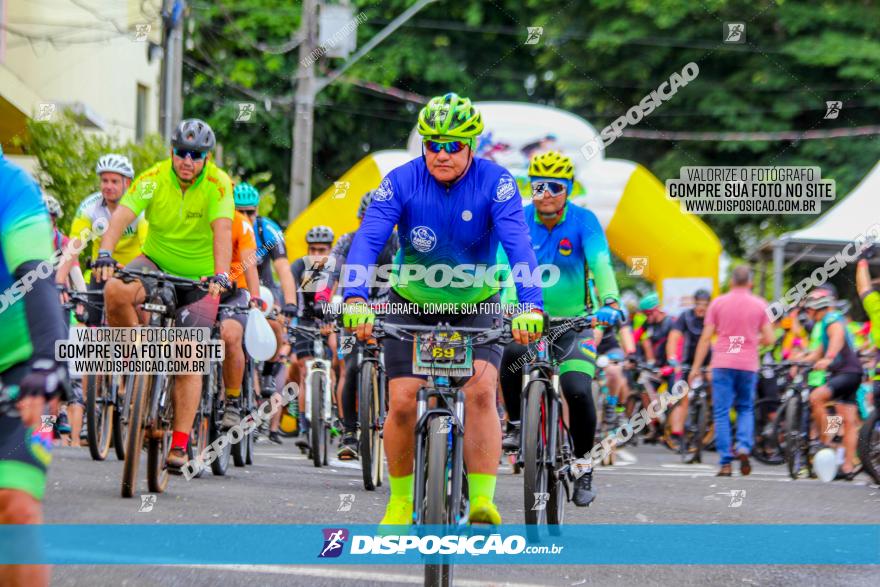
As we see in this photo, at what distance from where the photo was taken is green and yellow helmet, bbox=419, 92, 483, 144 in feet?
22.6

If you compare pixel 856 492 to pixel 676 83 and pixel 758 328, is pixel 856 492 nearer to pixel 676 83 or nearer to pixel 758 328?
pixel 758 328

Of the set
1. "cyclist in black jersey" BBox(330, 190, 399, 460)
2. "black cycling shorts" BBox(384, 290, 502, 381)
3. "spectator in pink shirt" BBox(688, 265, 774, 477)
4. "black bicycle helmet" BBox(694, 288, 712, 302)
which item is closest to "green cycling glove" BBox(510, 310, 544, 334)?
"black cycling shorts" BBox(384, 290, 502, 381)

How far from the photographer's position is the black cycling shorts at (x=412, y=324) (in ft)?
22.1

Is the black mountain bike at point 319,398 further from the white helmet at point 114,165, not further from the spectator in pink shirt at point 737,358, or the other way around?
the spectator in pink shirt at point 737,358

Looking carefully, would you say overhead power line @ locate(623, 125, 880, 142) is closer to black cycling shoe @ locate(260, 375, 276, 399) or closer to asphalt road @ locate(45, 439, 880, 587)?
asphalt road @ locate(45, 439, 880, 587)

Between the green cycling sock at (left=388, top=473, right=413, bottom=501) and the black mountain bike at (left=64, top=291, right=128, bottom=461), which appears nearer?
the green cycling sock at (left=388, top=473, right=413, bottom=501)

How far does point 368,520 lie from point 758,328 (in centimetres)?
756

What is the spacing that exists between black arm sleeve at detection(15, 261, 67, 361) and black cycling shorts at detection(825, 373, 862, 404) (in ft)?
40.0

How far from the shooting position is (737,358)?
1570 centimetres

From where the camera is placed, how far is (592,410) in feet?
30.2

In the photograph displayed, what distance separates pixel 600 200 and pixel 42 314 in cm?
1977

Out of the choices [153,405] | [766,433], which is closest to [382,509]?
[153,405]

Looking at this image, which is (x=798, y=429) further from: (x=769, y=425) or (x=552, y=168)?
(x=552, y=168)

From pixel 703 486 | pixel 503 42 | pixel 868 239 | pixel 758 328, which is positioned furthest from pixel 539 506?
pixel 503 42
